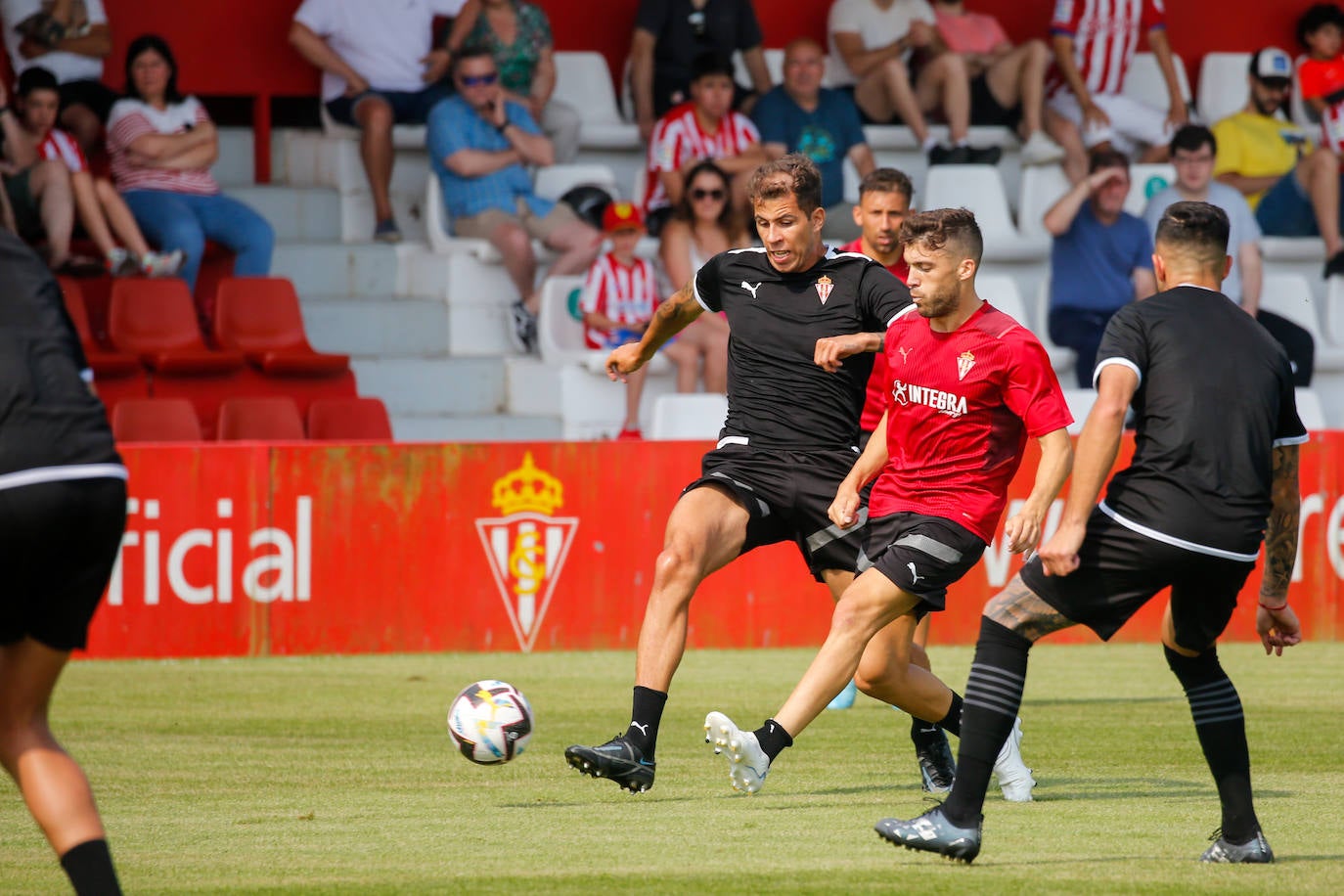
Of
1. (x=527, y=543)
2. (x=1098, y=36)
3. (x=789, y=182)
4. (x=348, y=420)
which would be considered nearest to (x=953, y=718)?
(x=789, y=182)

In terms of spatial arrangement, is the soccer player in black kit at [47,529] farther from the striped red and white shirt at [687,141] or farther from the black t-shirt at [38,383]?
the striped red and white shirt at [687,141]

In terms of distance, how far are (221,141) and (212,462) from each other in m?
6.03

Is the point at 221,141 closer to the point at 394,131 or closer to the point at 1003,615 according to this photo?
the point at 394,131

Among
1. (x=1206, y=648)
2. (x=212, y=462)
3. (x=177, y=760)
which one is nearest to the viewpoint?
(x=1206, y=648)

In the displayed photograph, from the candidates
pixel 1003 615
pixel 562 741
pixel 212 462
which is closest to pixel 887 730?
pixel 562 741

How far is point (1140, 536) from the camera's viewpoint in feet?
19.1

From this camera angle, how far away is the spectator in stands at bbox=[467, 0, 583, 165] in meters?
16.6

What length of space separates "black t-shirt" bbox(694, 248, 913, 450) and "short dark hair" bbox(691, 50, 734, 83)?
878 centimetres

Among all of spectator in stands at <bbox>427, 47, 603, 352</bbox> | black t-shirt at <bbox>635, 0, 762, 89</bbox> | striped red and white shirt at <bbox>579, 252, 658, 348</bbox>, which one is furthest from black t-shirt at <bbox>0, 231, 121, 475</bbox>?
black t-shirt at <bbox>635, 0, 762, 89</bbox>

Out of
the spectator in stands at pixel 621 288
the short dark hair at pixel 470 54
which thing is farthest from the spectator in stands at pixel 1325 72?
the short dark hair at pixel 470 54

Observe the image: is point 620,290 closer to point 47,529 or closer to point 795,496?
point 795,496

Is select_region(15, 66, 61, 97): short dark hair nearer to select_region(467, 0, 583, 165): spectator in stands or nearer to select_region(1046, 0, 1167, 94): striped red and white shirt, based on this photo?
select_region(467, 0, 583, 165): spectator in stands

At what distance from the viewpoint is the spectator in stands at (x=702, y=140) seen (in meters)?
16.2

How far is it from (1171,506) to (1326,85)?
46.3ft
